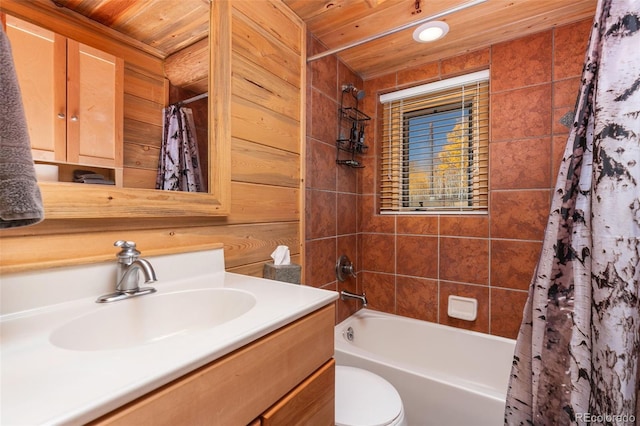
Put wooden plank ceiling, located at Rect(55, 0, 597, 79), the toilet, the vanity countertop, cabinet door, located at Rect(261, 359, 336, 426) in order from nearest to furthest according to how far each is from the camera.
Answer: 1. the vanity countertop
2. cabinet door, located at Rect(261, 359, 336, 426)
3. wooden plank ceiling, located at Rect(55, 0, 597, 79)
4. the toilet

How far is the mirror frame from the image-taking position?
0.71 meters

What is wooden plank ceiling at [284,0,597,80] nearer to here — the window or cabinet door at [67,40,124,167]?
the window

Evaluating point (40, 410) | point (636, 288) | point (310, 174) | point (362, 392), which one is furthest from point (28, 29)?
point (636, 288)

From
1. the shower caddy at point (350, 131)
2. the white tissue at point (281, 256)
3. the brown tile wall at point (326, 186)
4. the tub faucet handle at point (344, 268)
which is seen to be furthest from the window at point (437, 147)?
the white tissue at point (281, 256)

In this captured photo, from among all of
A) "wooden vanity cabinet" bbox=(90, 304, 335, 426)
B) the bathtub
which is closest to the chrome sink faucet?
"wooden vanity cabinet" bbox=(90, 304, 335, 426)

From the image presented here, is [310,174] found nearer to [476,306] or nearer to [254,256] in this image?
[254,256]

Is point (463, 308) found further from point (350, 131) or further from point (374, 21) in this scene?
point (374, 21)

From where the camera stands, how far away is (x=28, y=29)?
2.30ft

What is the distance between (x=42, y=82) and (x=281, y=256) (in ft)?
3.15

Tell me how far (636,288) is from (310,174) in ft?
4.43

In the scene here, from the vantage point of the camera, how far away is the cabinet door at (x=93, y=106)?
0.76m

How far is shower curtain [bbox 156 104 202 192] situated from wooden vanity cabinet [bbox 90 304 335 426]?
65cm

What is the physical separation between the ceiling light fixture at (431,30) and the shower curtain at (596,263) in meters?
A: 0.59

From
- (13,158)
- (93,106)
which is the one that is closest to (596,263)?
(13,158)
